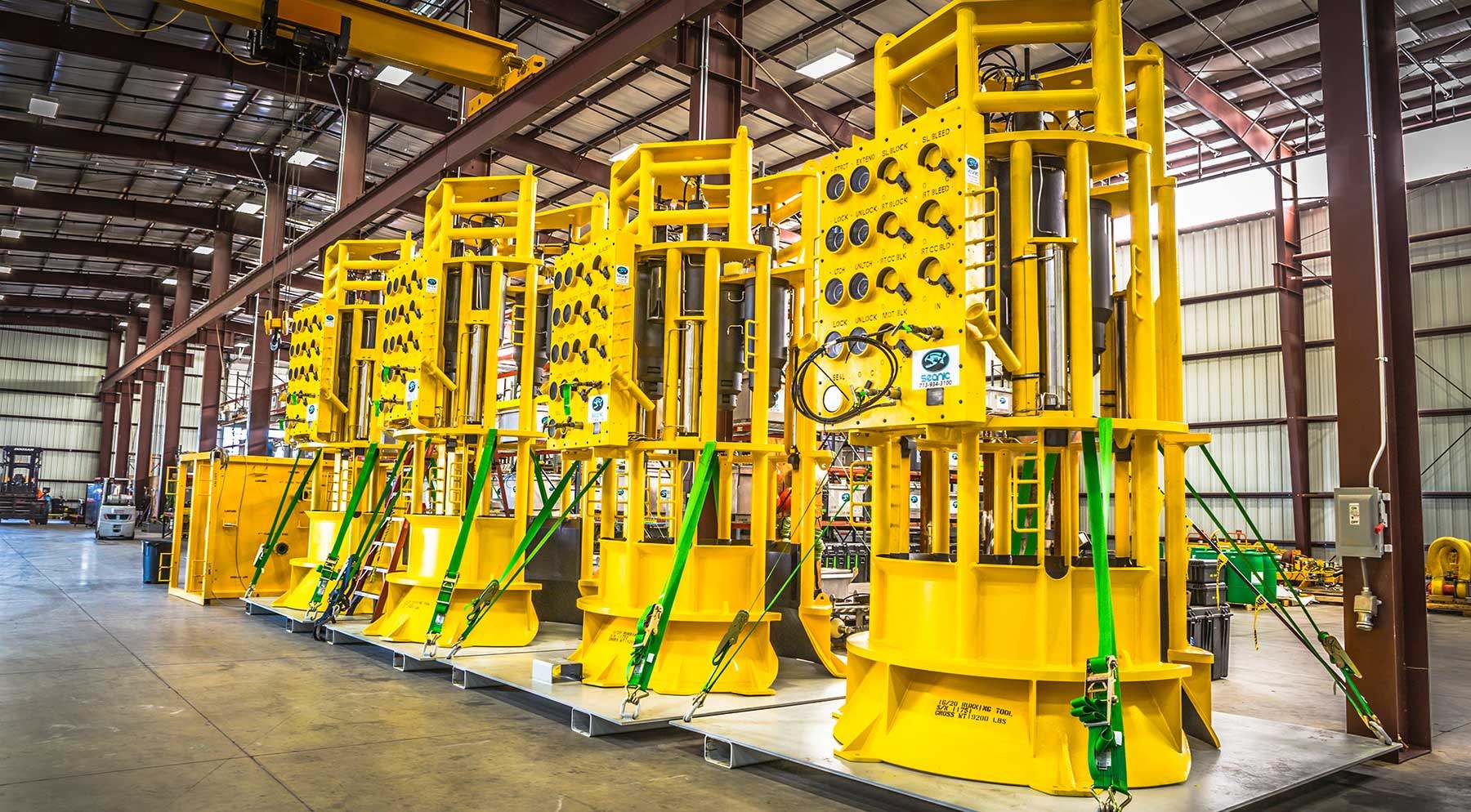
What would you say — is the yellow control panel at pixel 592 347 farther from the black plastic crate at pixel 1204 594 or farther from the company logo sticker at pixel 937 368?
the black plastic crate at pixel 1204 594

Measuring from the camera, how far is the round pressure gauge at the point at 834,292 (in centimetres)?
555

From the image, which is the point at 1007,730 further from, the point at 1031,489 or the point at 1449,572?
the point at 1449,572

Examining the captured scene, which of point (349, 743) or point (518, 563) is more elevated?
point (518, 563)

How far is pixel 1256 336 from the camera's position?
21828mm

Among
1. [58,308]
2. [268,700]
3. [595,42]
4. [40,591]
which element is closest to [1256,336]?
[595,42]

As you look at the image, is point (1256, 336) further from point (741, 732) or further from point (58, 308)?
point (58, 308)

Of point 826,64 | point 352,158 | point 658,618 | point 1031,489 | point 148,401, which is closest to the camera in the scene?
point 1031,489

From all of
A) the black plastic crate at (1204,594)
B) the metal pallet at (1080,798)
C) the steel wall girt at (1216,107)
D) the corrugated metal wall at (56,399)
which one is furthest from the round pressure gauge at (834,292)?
the corrugated metal wall at (56,399)

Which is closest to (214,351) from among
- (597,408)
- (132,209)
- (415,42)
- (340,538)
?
(132,209)

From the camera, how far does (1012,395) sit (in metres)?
5.34

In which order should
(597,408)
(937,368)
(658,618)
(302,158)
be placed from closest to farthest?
1. (937,368)
2. (658,618)
3. (597,408)
4. (302,158)

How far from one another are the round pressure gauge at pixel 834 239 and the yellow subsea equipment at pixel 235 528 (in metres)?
10.7

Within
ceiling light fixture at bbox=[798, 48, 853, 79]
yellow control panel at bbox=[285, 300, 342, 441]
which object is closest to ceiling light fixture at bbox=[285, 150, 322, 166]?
yellow control panel at bbox=[285, 300, 342, 441]

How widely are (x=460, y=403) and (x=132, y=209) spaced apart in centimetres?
1905
